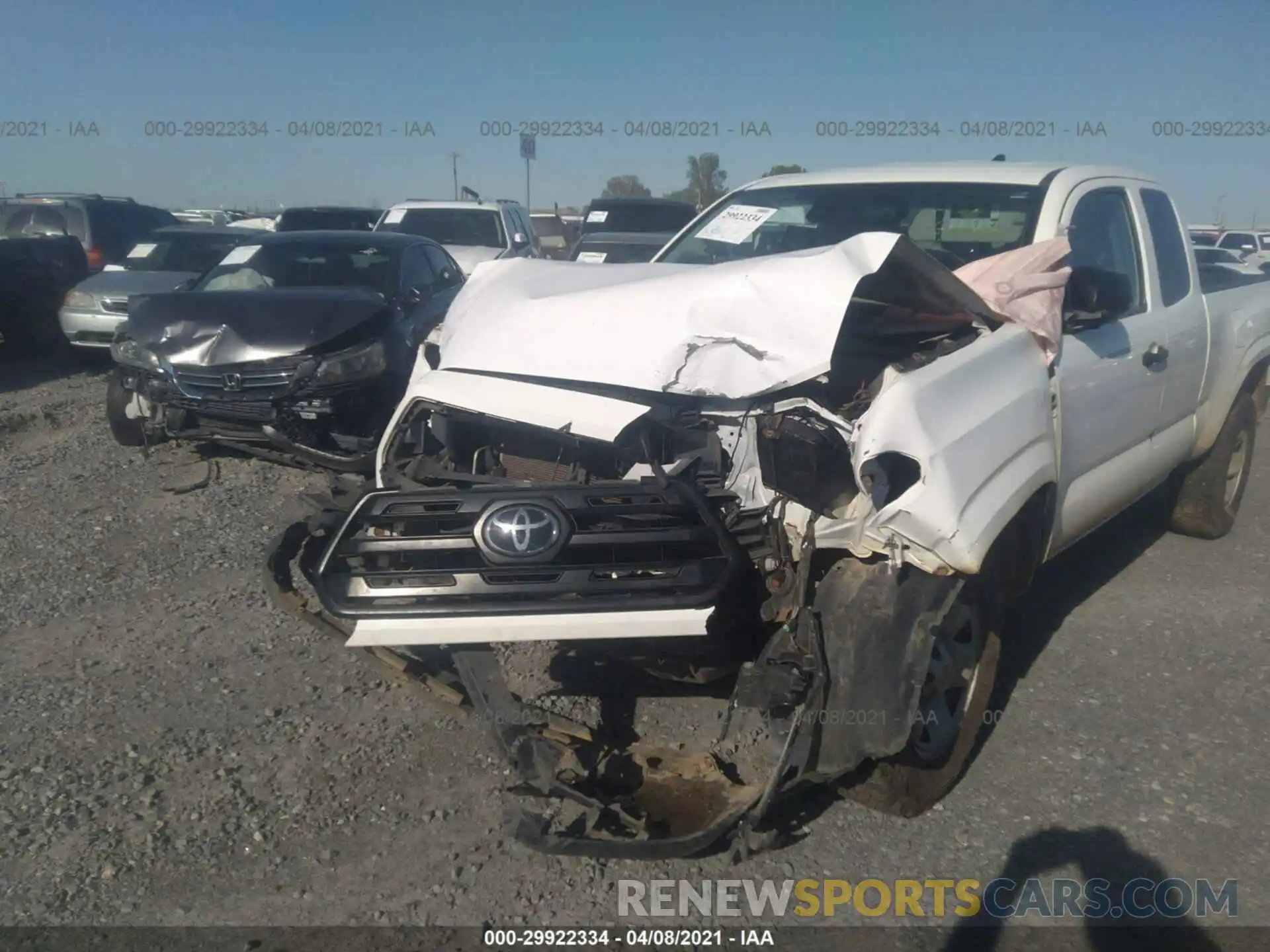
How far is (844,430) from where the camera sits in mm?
2912

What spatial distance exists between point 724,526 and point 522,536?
566 millimetres

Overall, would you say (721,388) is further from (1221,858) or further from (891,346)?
(1221,858)

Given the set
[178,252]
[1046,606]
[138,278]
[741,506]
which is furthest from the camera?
[178,252]

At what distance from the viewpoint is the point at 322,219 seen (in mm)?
15070

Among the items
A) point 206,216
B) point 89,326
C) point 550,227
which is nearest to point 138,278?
point 89,326

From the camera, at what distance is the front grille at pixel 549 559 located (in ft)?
9.43

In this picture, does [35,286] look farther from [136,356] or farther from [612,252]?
[136,356]

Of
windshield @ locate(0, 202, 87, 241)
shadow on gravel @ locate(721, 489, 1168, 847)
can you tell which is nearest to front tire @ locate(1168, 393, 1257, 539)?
shadow on gravel @ locate(721, 489, 1168, 847)

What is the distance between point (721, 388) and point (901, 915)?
4.86 feet

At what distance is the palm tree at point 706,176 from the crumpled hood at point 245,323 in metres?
22.4

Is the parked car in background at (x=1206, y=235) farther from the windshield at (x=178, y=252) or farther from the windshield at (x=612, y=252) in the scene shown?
the windshield at (x=178, y=252)

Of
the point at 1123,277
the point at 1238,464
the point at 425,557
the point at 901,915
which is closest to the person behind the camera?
the point at 901,915

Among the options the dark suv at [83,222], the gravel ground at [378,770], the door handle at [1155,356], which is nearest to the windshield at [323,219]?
the dark suv at [83,222]

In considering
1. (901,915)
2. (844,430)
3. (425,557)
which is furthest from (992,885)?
(425,557)
